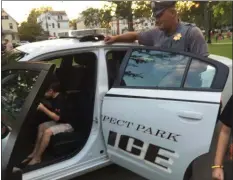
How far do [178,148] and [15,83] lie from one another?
1.24m

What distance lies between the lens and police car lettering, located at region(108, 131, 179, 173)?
2328 mm

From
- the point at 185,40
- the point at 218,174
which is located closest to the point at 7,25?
the point at 185,40

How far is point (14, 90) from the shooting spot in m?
2.29

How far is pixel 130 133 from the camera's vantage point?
2.50 m

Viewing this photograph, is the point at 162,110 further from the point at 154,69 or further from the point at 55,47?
the point at 55,47

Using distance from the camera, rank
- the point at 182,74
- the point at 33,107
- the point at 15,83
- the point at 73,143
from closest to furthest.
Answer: the point at 33,107, the point at 15,83, the point at 182,74, the point at 73,143

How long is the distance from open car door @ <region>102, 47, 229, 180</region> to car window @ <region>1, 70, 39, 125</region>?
0.78 meters

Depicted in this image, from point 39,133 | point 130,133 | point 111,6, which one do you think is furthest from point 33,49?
point 111,6

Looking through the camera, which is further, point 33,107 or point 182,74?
point 182,74

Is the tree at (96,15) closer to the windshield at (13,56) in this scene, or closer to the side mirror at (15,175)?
the windshield at (13,56)

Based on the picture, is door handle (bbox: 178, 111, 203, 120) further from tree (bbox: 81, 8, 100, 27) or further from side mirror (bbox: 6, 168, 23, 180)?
tree (bbox: 81, 8, 100, 27)

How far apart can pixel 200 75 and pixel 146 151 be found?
70 cm

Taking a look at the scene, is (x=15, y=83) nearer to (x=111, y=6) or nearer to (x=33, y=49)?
(x=33, y=49)

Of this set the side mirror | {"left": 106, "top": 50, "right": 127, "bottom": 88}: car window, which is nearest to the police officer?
{"left": 106, "top": 50, "right": 127, "bottom": 88}: car window
